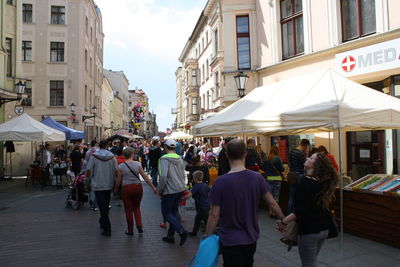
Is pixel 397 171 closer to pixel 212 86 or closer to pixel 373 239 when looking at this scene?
pixel 373 239

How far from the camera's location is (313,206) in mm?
3365

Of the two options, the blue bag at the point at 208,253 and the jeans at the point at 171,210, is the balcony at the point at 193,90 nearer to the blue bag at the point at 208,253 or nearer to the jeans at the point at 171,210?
the jeans at the point at 171,210

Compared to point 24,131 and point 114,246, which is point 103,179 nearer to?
point 114,246

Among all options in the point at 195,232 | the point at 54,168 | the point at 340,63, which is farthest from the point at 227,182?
the point at 54,168

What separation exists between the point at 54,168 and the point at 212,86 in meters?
20.1

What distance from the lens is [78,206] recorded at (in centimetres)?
947

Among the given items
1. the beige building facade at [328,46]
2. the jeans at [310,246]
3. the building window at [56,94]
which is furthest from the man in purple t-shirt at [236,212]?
the building window at [56,94]

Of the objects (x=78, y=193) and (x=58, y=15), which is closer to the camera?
(x=78, y=193)

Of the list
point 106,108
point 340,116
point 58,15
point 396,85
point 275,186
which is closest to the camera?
point 340,116

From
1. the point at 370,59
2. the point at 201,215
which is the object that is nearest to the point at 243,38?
the point at 370,59

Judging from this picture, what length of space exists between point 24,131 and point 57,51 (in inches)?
759

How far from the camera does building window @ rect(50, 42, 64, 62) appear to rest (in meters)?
29.9

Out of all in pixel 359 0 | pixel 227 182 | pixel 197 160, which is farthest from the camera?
Answer: pixel 359 0

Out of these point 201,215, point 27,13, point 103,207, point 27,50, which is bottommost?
Result: point 201,215
